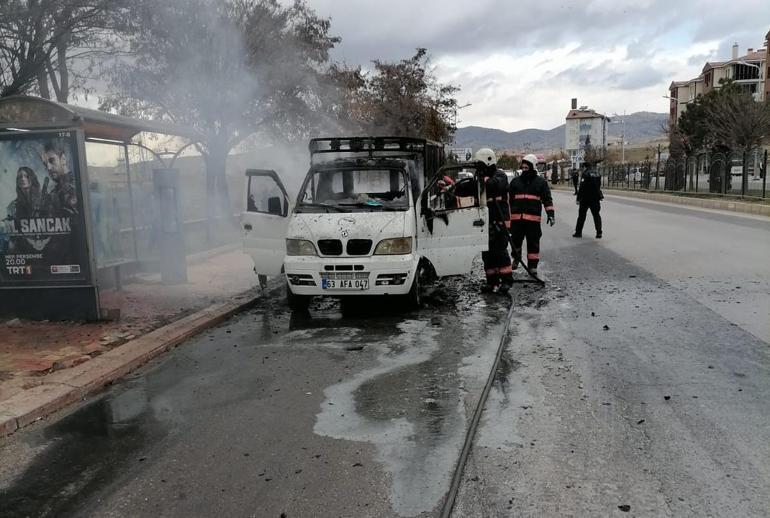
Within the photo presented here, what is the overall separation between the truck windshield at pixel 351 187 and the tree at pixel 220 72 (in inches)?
155

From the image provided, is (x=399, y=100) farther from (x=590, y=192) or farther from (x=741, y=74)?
(x=741, y=74)

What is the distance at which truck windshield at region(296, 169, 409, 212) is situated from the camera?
7113 mm

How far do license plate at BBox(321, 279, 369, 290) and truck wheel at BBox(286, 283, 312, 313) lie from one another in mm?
576

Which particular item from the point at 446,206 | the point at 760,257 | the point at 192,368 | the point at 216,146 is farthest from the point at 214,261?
the point at 760,257

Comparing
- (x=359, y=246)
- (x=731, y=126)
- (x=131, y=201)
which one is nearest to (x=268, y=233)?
(x=359, y=246)

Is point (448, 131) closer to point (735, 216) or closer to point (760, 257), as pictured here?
point (735, 216)

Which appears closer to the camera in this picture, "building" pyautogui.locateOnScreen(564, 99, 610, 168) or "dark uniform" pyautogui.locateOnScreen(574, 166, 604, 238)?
"dark uniform" pyautogui.locateOnScreen(574, 166, 604, 238)

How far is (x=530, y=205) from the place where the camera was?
845cm

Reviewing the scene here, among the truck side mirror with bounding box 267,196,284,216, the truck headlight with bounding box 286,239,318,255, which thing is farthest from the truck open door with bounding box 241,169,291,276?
the truck headlight with bounding box 286,239,318,255

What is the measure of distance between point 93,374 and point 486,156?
18.0 feet

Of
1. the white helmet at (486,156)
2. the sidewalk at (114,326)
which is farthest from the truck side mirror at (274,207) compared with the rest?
the white helmet at (486,156)

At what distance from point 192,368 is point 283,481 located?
239 cm

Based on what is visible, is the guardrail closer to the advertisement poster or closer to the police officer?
the police officer

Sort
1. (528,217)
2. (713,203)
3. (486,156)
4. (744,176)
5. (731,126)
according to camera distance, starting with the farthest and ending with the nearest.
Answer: (731,126) < (713,203) < (744,176) < (528,217) < (486,156)
